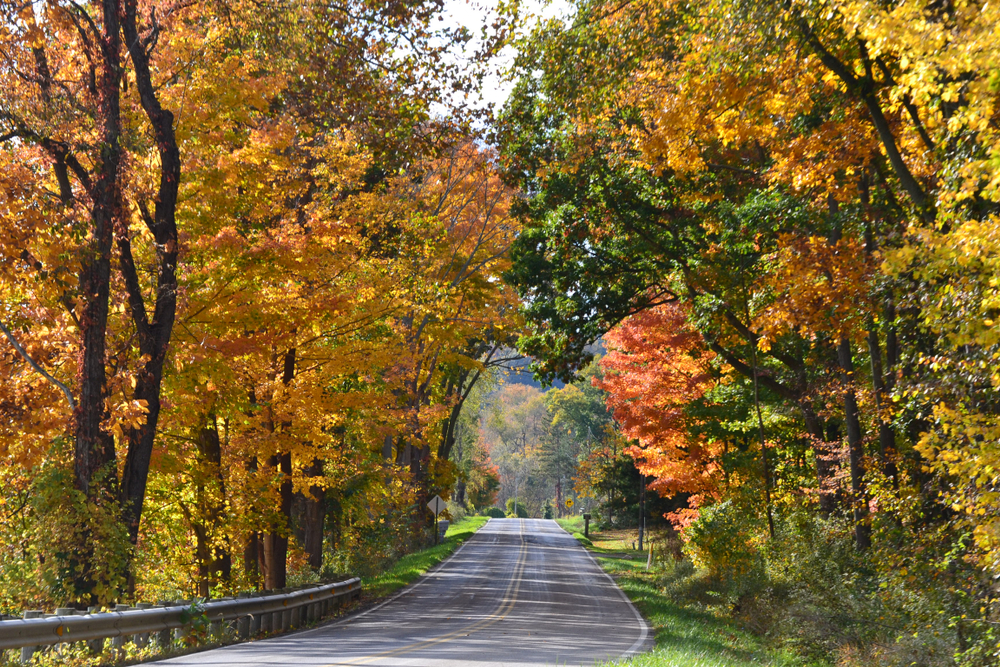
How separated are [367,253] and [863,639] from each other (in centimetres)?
1330

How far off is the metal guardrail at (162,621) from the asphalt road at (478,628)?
0.67 meters

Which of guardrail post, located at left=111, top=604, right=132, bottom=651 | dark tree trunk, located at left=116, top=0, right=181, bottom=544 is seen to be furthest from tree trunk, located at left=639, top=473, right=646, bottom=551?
guardrail post, located at left=111, top=604, right=132, bottom=651

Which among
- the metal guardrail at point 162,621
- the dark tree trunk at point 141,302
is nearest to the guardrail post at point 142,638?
the metal guardrail at point 162,621

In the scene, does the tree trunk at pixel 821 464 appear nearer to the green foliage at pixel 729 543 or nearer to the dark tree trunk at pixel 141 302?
the green foliage at pixel 729 543

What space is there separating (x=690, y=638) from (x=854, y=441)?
5204 mm

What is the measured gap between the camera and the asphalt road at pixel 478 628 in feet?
34.0

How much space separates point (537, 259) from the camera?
19.9m

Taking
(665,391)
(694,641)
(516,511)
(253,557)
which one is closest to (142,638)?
(694,641)

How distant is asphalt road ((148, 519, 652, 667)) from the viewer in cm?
1037

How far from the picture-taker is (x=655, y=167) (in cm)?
1709

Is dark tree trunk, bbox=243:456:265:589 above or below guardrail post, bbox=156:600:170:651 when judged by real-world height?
above

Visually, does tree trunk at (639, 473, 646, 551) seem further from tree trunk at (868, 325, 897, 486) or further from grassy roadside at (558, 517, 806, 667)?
tree trunk at (868, 325, 897, 486)

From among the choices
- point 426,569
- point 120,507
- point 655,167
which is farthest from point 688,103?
point 426,569

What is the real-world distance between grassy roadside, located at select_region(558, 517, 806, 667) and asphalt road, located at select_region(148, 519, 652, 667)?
20.0 inches
